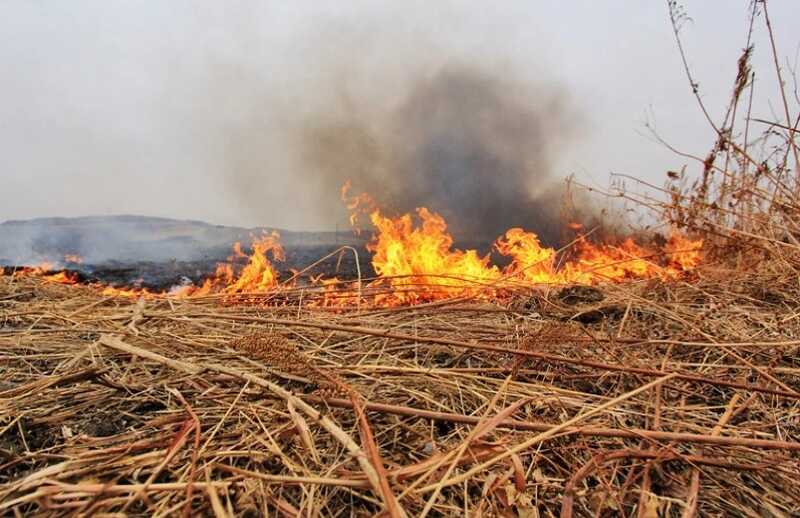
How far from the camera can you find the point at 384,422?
1260 mm

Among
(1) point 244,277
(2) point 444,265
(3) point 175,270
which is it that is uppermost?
(2) point 444,265

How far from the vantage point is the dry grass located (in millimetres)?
974

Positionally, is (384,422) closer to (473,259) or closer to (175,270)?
(473,259)

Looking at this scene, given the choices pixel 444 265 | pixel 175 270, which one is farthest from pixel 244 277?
pixel 175 270

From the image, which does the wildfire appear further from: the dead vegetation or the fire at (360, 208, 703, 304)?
the dead vegetation

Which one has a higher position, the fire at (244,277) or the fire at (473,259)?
the fire at (473,259)

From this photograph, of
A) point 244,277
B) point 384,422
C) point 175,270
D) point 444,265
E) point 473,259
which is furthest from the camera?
point 175,270

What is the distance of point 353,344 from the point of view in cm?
187

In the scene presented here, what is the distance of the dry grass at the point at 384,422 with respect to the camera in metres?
0.97

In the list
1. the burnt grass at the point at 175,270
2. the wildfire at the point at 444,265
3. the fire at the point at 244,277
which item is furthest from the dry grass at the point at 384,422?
the burnt grass at the point at 175,270

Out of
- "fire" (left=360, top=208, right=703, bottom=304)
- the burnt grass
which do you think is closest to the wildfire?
"fire" (left=360, top=208, right=703, bottom=304)

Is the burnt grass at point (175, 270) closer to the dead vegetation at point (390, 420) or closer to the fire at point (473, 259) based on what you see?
the fire at point (473, 259)

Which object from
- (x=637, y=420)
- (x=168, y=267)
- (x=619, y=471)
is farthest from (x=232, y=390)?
(x=168, y=267)

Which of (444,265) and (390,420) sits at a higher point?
(444,265)
